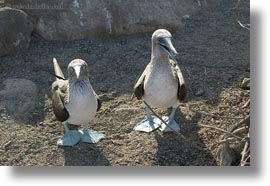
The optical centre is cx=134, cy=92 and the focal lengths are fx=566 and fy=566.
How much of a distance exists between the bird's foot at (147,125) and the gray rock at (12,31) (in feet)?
3.06

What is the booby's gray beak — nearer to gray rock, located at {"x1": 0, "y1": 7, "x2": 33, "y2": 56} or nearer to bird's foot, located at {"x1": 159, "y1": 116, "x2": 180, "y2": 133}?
bird's foot, located at {"x1": 159, "y1": 116, "x2": 180, "y2": 133}

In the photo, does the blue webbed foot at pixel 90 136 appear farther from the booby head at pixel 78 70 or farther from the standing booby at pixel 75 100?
the booby head at pixel 78 70

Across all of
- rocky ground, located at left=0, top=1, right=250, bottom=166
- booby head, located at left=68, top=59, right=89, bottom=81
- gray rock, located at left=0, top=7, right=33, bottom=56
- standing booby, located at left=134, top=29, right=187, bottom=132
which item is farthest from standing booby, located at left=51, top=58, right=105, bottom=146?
gray rock, located at left=0, top=7, right=33, bottom=56

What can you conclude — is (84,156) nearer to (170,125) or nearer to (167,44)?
(170,125)

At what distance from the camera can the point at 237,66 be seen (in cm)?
304

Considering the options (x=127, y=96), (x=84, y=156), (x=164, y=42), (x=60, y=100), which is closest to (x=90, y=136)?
(x=84, y=156)

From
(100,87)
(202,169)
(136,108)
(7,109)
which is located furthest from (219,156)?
(7,109)

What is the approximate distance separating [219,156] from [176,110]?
43cm

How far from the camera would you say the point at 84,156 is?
2609 millimetres

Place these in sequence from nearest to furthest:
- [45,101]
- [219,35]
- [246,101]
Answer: [246,101], [45,101], [219,35]

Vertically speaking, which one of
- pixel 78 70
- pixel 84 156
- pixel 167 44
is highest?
pixel 167 44

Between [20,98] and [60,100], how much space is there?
0.38 m
